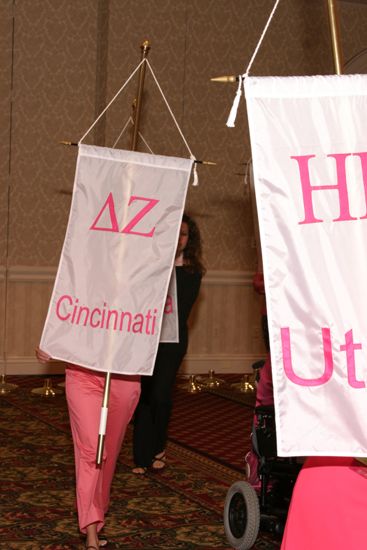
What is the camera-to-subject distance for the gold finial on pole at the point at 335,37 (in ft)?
8.00

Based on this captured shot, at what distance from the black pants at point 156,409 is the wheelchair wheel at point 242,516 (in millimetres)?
1479

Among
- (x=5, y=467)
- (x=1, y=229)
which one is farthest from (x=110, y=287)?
(x=1, y=229)

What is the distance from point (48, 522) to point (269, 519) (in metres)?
1.13

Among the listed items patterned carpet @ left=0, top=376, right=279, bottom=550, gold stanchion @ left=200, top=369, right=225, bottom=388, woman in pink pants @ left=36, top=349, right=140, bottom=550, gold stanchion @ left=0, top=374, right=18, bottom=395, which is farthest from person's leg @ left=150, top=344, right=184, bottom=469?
gold stanchion @ left=200, top=369, right=225, bottom=388

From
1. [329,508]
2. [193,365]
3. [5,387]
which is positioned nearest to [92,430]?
[329,508]

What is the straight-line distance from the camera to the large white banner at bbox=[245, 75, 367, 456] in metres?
2.30

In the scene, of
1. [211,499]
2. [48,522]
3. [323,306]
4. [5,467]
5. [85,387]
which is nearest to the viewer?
[323,306]

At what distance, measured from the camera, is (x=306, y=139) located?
2.38 metres

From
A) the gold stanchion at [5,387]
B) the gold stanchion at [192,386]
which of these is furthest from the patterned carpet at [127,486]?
the gold stanchion at [192,386]

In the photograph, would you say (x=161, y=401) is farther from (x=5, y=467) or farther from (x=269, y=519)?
(x=269, y=519)

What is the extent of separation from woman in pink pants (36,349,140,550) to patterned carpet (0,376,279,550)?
0.29 m

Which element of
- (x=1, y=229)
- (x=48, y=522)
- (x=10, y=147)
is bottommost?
(x=48, y=522)

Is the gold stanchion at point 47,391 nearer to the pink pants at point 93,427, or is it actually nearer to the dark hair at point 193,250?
the dark hair at point 193,250

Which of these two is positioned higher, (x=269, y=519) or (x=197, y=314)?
(x=197, y=314)
